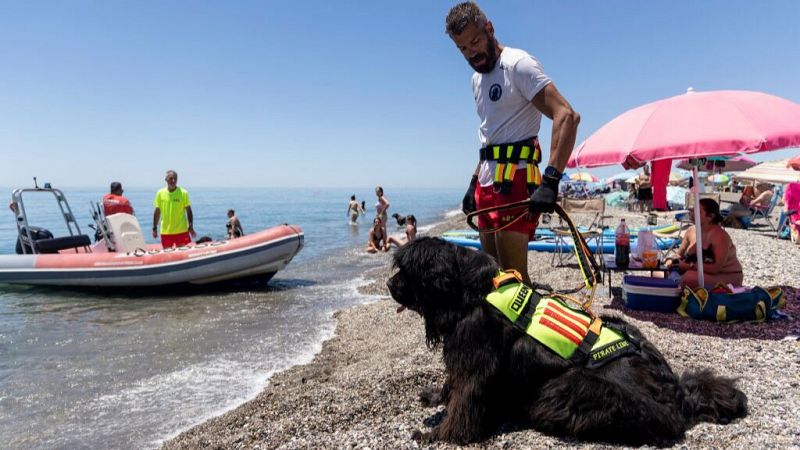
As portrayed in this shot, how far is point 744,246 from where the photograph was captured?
10.3 m

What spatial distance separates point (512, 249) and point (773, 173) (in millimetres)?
18033

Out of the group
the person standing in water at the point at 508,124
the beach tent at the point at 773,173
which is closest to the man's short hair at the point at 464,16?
the person standing in water at the point at 508,124

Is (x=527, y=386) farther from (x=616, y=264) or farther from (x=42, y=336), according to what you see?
(x=42, y=336)

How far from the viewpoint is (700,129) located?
180 inches

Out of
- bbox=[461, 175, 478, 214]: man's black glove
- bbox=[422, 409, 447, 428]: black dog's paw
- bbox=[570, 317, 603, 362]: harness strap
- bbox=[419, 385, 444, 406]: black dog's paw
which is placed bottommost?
bbox=[422, 409, 447, 428]: black dog's paw

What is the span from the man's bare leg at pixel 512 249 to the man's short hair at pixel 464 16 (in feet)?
4.08

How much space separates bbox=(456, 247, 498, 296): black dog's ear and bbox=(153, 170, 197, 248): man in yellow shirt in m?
8.18

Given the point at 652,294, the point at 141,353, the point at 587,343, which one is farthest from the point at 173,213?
the point at 587,343

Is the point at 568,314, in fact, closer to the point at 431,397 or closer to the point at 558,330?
the point at 558,330

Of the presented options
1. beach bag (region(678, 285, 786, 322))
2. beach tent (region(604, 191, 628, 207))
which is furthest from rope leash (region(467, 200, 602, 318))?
beach tent (region(604, 191, 628, 207))

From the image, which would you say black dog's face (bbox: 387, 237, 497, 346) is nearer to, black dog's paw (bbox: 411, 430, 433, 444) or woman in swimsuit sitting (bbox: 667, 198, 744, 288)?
black dog's paw (bbox: 411, 430, 433, 444)

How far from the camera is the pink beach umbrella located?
434cm

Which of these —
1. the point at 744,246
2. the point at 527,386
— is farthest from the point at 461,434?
the point at 744,246

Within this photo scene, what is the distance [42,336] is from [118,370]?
2437mm
